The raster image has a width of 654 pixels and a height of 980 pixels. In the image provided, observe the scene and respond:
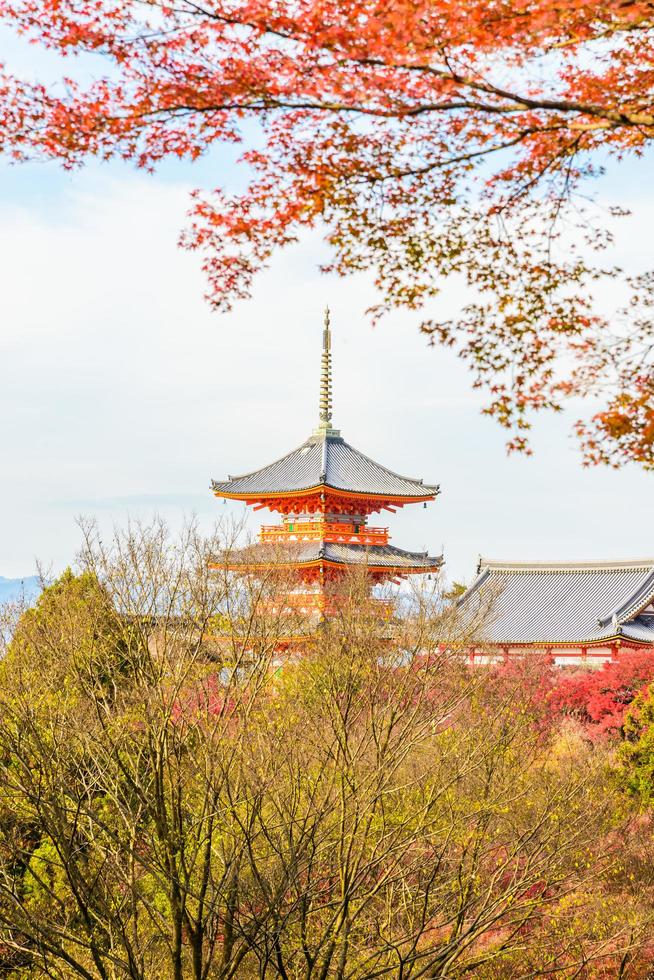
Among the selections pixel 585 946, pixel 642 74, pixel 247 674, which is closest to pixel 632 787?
pixel 585 946

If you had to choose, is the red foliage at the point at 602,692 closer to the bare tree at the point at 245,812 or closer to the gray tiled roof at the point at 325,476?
the gray tiled roof at the point at 325,476

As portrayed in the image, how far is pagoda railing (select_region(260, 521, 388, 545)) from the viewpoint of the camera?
28.2 meters

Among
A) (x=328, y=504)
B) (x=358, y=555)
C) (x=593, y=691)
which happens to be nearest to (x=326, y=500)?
(x=328, y=504)

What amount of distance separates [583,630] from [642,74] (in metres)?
24.6

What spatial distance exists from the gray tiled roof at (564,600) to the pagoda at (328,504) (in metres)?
2.75

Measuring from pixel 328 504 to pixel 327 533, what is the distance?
0.89 metres

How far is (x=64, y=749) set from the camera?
32.1 feet

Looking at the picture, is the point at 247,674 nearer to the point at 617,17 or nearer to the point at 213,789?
the point at 213,789

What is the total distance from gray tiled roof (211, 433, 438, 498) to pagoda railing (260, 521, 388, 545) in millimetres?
1253

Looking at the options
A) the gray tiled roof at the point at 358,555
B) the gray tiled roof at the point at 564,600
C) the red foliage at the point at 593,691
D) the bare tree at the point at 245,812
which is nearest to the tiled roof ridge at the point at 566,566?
the gray tiled roof at the point at 564,600

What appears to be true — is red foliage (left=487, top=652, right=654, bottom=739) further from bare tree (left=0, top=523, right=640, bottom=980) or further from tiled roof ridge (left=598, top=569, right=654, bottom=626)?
bare tree (left=0, top=523, right=640, bottom=980)

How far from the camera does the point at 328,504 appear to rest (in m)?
28.4

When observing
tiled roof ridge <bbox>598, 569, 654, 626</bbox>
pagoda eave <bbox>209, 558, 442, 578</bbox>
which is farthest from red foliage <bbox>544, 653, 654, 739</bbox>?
pagoda eave <bbox>209, 558, 442, 578</bbox>

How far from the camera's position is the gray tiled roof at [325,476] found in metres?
28.1
